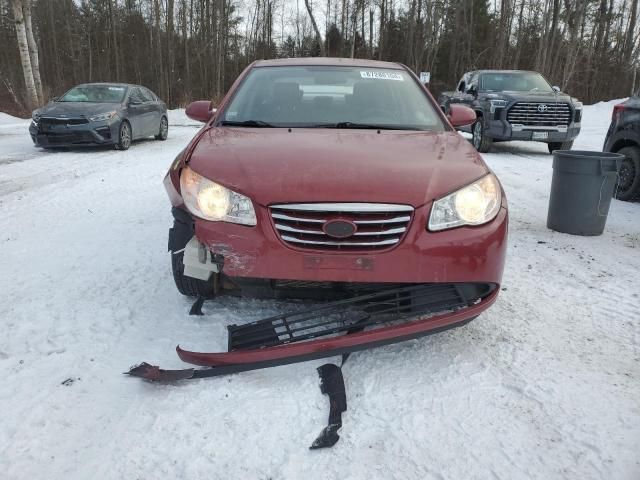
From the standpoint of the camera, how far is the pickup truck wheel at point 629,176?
6414mm

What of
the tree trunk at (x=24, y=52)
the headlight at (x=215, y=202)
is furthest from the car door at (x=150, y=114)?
the headlight at (x=215, y=202)

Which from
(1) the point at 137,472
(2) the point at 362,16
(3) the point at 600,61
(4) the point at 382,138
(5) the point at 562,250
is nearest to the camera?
(1) the point at 137,472

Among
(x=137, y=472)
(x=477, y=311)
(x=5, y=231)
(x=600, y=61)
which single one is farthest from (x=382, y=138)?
(x=600, y=61)

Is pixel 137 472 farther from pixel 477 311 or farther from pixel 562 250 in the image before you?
pixel 562 250

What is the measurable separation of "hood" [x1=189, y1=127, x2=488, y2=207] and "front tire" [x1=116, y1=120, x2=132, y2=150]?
8240mm

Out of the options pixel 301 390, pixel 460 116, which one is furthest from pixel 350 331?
pixel 460 116

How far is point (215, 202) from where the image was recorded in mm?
2547

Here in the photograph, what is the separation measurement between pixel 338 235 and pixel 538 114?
941cm

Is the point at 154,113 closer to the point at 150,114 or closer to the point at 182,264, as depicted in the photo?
the point at 150,114

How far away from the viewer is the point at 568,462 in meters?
2.00

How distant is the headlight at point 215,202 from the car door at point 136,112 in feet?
30.7

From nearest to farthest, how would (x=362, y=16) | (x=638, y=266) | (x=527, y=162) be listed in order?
1. (x=638, y=266)
2. (x=527, y=162)
3. (x=362, y=16)

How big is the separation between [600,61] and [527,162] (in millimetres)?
31575

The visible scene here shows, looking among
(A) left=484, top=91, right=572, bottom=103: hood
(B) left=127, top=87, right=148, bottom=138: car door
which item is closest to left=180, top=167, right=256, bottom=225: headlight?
(A) left=484, top=91, right=572, bottom=103: hood
